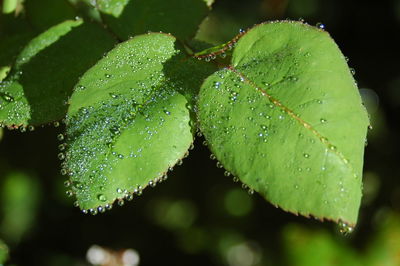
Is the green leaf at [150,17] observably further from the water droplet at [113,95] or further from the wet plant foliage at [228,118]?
the water droplet at [113,95]

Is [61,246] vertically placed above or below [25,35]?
below

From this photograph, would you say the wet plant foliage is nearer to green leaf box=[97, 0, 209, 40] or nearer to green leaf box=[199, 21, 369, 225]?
green leaf box=[199, 21, 369, 225]

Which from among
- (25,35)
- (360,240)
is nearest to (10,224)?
(25,35)

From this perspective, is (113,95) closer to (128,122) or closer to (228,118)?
(128,122)

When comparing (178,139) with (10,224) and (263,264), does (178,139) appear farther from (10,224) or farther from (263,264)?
(263,264)

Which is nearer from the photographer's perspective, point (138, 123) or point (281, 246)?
point (138, 123)

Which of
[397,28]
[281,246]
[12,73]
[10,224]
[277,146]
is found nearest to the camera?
[277,146]

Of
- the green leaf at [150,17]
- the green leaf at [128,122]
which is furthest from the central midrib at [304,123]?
Answer: the green leaf at [150,17]
